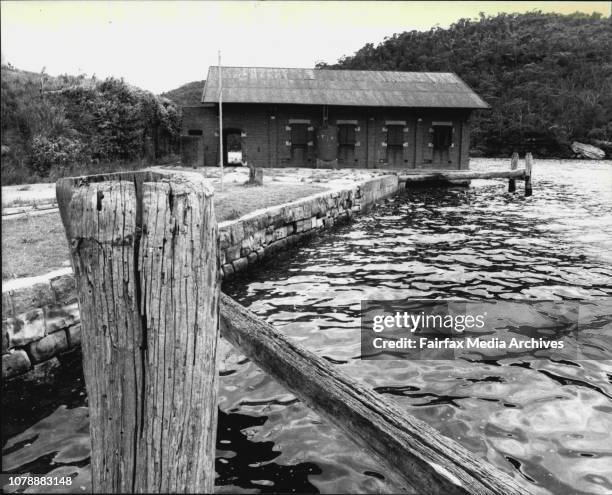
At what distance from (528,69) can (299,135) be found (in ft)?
144

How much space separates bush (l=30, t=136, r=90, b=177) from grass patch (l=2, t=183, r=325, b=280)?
7.25 m

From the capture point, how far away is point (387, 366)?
522cm

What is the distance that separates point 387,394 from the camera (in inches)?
180

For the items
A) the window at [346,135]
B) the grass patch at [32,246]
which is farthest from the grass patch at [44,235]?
the window at [346,135]

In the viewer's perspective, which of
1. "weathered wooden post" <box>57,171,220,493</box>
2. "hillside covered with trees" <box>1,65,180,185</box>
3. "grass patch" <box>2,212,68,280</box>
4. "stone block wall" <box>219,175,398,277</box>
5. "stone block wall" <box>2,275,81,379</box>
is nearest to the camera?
"weathered wooden post" <box>57,171,220,493</box>

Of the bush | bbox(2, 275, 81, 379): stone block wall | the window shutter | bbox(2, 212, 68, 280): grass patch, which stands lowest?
bbox(2, 275, 81, 379): stone block wall

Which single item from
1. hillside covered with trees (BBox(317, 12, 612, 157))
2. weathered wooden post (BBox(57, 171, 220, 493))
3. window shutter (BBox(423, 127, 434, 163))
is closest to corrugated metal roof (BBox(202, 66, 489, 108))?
window shutter (BBox(423, 127, 434, 163))

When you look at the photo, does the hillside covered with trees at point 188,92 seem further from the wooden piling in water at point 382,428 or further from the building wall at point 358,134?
the wooden piling in water at point 382,428

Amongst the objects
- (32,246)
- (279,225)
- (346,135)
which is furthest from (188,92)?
(32,246)

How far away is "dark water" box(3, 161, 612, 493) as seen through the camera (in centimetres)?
359

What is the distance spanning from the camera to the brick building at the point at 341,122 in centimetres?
2634

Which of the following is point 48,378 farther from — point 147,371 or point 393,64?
point 393,64

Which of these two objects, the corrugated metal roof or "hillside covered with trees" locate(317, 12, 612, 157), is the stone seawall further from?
"hillside covered with trees" locate(317, 12, 612, 157)

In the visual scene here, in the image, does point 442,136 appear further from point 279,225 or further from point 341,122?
point 279,225
